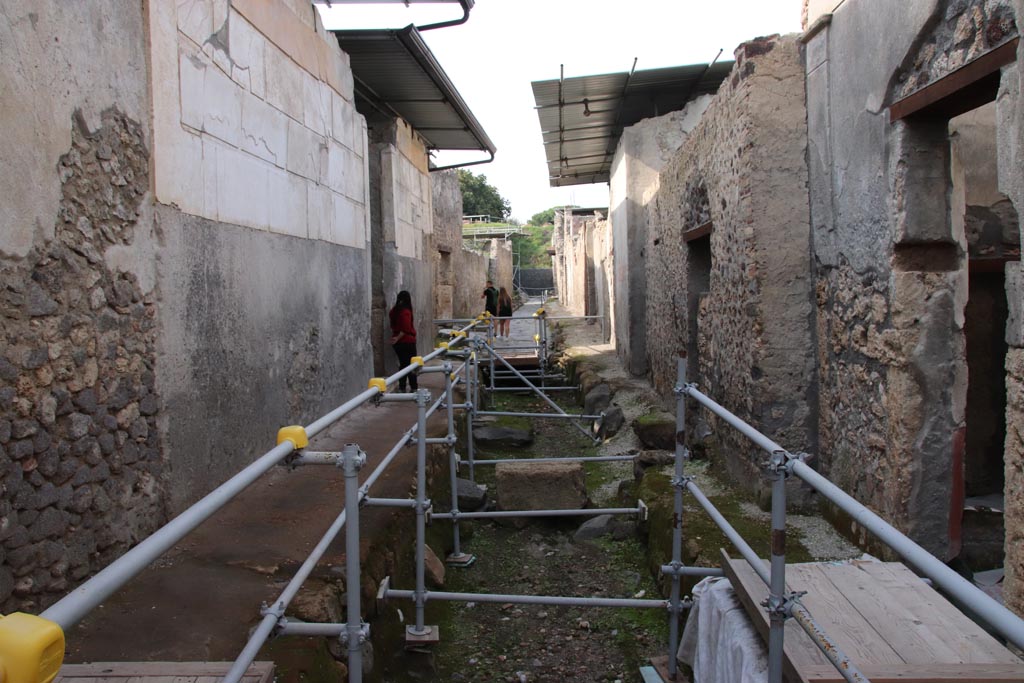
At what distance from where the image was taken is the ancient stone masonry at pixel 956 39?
2785 millimetres

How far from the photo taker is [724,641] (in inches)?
97.2

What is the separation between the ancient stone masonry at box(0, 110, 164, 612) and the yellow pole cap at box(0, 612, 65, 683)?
2292mm

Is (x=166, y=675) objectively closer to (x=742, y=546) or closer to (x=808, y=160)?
(x=742, y=546)

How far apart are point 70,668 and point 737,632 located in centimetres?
191

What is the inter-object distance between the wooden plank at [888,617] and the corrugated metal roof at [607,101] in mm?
6308

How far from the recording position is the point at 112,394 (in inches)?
142

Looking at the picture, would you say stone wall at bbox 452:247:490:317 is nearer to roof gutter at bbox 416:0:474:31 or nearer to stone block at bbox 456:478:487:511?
roof gutter at bbox 416:0:474:31

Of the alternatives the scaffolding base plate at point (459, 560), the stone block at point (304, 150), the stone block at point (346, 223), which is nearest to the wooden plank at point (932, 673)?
the scaffolding base plate at point (459, 560)

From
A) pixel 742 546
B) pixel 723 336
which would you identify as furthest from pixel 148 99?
pixel 723 336

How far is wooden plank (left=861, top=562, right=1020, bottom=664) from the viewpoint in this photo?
206 centimetres

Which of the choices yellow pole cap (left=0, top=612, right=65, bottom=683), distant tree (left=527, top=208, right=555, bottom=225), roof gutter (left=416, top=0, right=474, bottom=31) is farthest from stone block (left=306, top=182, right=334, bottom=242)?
distant tree (left=527, top=208, right=555, bottom=225)

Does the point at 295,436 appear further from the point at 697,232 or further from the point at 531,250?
the point at 531,250

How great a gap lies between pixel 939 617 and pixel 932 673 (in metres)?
0.42

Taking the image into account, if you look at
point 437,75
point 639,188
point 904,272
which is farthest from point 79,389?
point 639,188
